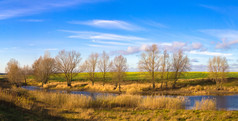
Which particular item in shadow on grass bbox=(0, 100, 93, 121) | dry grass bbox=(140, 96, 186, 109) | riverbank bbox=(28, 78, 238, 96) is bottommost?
riverbank bbox=(28, 78, 238, 96)

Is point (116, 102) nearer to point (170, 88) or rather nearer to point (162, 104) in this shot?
point (162, 104)

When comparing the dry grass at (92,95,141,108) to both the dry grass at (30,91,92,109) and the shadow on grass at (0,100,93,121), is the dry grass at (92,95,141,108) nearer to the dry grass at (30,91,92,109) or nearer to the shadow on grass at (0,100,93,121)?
the dry grass at (30,91,92,109)

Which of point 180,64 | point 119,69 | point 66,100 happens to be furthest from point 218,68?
point 66,100

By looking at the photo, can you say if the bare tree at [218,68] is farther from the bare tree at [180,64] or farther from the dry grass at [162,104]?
the dry grass at [162,104]

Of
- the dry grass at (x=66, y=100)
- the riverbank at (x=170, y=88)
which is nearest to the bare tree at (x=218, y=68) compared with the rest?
the riverbank at (x=170, y=88)

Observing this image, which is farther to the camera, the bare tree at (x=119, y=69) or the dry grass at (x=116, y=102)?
the bare tree at (x=119, y=69)

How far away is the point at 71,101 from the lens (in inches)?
682

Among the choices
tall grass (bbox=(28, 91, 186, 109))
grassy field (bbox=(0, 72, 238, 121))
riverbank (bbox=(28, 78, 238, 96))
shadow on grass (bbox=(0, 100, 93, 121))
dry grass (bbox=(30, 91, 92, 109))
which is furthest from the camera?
riverbank (bbox=(28, 78, 238, 96))

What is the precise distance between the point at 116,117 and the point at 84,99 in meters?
Result: 5.66

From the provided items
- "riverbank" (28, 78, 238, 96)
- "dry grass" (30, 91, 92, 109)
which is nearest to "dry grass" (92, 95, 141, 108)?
"dry grass" (30, 91, 92, 109)

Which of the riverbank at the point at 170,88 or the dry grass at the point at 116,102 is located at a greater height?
the dry grass at the point at 116,102

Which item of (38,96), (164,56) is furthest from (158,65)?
(38,96)

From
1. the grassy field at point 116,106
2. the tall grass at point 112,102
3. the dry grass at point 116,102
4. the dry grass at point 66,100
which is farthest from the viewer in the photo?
the dry grass at point 116,102

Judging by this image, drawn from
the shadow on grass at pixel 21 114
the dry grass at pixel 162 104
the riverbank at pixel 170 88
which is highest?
the shadow on grass at pixel 21 114
